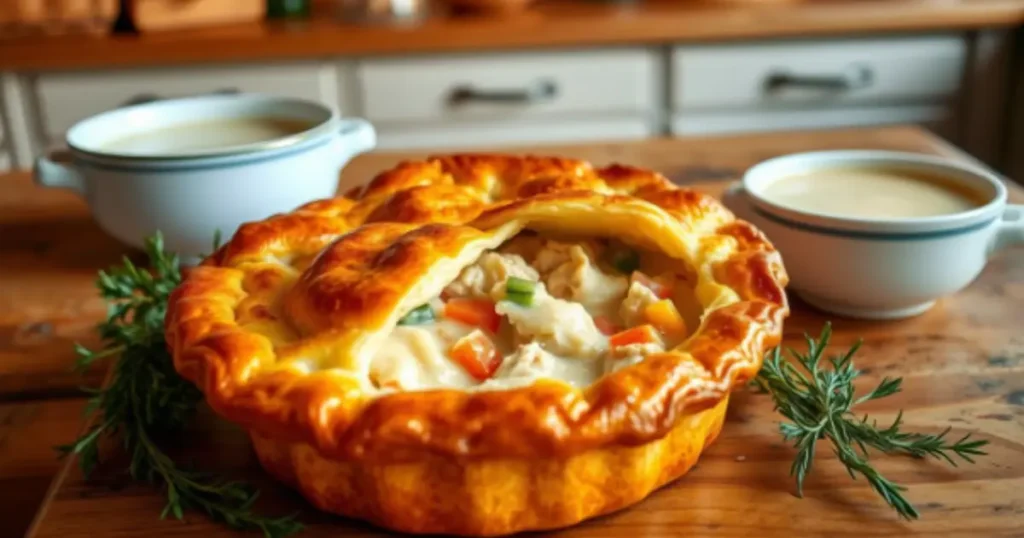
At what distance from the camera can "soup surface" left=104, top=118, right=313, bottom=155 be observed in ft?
4.38

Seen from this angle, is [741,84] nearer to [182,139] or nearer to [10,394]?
[182,139]

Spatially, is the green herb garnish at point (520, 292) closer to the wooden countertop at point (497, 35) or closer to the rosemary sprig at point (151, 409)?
the rosemary sprig at point (151, 409)

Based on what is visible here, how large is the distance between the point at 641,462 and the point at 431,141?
78.6 inches

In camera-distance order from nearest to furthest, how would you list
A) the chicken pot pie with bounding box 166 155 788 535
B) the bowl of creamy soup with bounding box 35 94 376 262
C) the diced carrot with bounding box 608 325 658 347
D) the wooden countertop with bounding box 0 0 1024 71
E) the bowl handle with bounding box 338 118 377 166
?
the chicken pot pie with bounding box 166 155 788 535 < the diced carrot with bounding box 608 325 658 347 < the bowl of creamy soup with bounding box 35 94 376 262 < the bowl handle with bounding box 338 118 377 166 < the wooden countertop with bounding box 0 0 1024 71

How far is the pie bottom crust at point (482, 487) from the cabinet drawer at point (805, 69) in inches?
77.1

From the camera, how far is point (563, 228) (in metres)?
0.91

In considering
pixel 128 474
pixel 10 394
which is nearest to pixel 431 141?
pixel 10 394

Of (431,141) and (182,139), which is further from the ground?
(182,139)

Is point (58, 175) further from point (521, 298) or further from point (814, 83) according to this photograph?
point (814, 83)

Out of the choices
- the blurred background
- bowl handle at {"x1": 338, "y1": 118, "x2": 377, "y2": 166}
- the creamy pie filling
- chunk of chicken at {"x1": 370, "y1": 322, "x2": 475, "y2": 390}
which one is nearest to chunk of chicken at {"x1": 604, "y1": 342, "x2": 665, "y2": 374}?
the creamy pie filling

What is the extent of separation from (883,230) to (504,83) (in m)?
1.68

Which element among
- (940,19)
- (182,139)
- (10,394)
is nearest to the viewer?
(10,394)

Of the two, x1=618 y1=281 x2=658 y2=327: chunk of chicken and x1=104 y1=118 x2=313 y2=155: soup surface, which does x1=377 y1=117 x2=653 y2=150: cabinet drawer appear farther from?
→ x1=618 y1=281 x2=658 y2=327: chunk of chicken

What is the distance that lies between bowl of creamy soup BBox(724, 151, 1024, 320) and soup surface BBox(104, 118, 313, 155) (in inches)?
25.3
